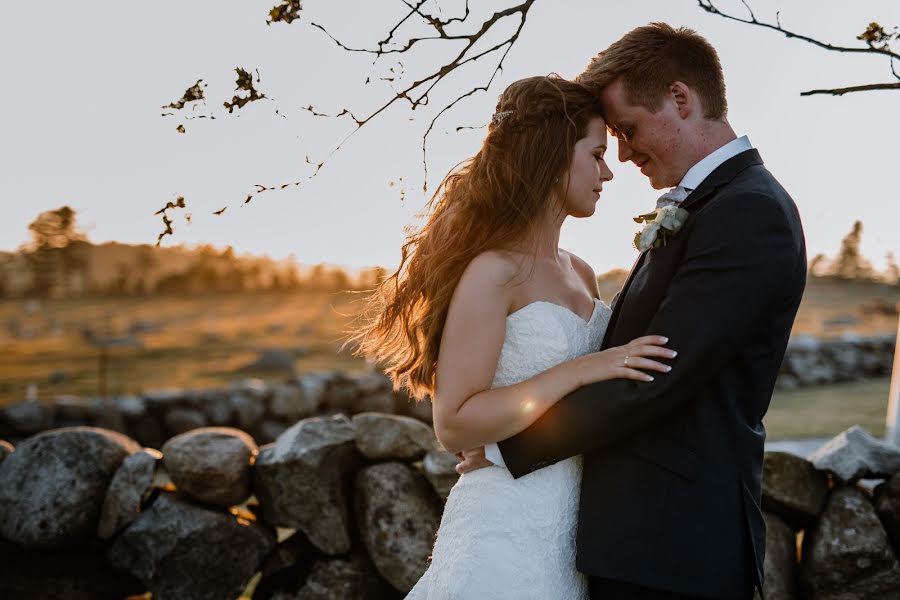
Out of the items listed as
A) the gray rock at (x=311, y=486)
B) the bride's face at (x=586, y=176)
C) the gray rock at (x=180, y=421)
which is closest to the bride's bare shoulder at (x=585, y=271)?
the bride's face at (x=586, y=176)

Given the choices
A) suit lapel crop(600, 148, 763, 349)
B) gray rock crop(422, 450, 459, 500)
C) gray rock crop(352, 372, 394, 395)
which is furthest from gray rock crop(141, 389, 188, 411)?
suit lapel crop(600, 148, 763, 349)

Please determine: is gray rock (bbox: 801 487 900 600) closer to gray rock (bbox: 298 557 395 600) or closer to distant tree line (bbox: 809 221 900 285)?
gray rock (bbox: 298 557 395 600)

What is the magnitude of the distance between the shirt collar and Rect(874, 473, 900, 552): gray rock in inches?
77.1

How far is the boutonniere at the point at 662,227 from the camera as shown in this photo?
223 centimetres

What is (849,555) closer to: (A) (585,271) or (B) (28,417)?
(A) (585,271)

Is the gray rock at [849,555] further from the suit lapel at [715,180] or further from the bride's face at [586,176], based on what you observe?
the bride's face at [586,176]

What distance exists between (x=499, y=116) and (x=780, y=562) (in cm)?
242

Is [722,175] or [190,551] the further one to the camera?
[190,551]

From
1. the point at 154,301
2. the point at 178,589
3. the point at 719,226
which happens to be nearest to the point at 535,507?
the point at 719,226

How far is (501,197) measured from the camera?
2.50 m

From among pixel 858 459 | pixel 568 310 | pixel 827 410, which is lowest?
pixel 827 410

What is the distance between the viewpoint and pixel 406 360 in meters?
2.63

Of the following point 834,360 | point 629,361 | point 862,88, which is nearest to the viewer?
point 629,361

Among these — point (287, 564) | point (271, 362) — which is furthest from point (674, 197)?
point (271, 362)
